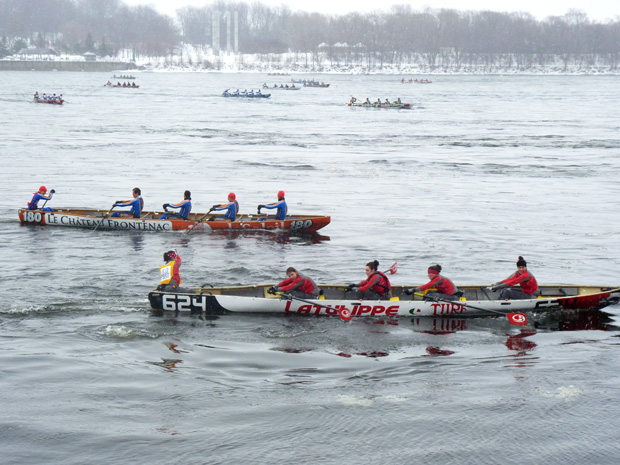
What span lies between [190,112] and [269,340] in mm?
86535

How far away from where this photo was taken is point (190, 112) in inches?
4193

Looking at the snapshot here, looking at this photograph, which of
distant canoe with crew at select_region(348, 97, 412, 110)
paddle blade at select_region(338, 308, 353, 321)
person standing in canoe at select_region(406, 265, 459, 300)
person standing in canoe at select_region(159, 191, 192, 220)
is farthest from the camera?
distant canoe with crew at select_region(348, 97, 412, 110)

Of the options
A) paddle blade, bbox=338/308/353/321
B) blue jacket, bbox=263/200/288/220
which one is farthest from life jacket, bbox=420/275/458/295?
blue jacket, bbox=263/200/288/220

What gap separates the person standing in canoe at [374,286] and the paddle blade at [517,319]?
11.5ft

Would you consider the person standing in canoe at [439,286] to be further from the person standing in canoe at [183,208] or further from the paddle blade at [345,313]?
the person standing in canoe at [183,208]

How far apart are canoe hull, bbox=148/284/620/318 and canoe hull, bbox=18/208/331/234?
1208cm

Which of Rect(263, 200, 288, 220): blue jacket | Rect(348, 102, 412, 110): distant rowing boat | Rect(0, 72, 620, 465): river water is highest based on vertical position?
Rect(348, 102, 412, 110): distant rowing boat

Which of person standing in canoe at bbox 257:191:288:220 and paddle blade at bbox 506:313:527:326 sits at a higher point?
person standing in canoe at bbox 257:191:288:220

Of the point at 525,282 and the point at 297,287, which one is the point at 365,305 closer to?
the point at 297,287

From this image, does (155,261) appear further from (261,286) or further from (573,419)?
(573,419)

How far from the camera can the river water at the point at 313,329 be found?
17141 millimetres

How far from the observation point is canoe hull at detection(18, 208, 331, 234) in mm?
36875

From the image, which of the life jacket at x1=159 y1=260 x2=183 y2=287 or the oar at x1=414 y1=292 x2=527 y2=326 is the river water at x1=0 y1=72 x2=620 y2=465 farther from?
the life jacket at x1=159 y1=260 x2=183 y2=287

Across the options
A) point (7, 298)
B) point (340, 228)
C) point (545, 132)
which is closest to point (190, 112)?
point (545, 132)
